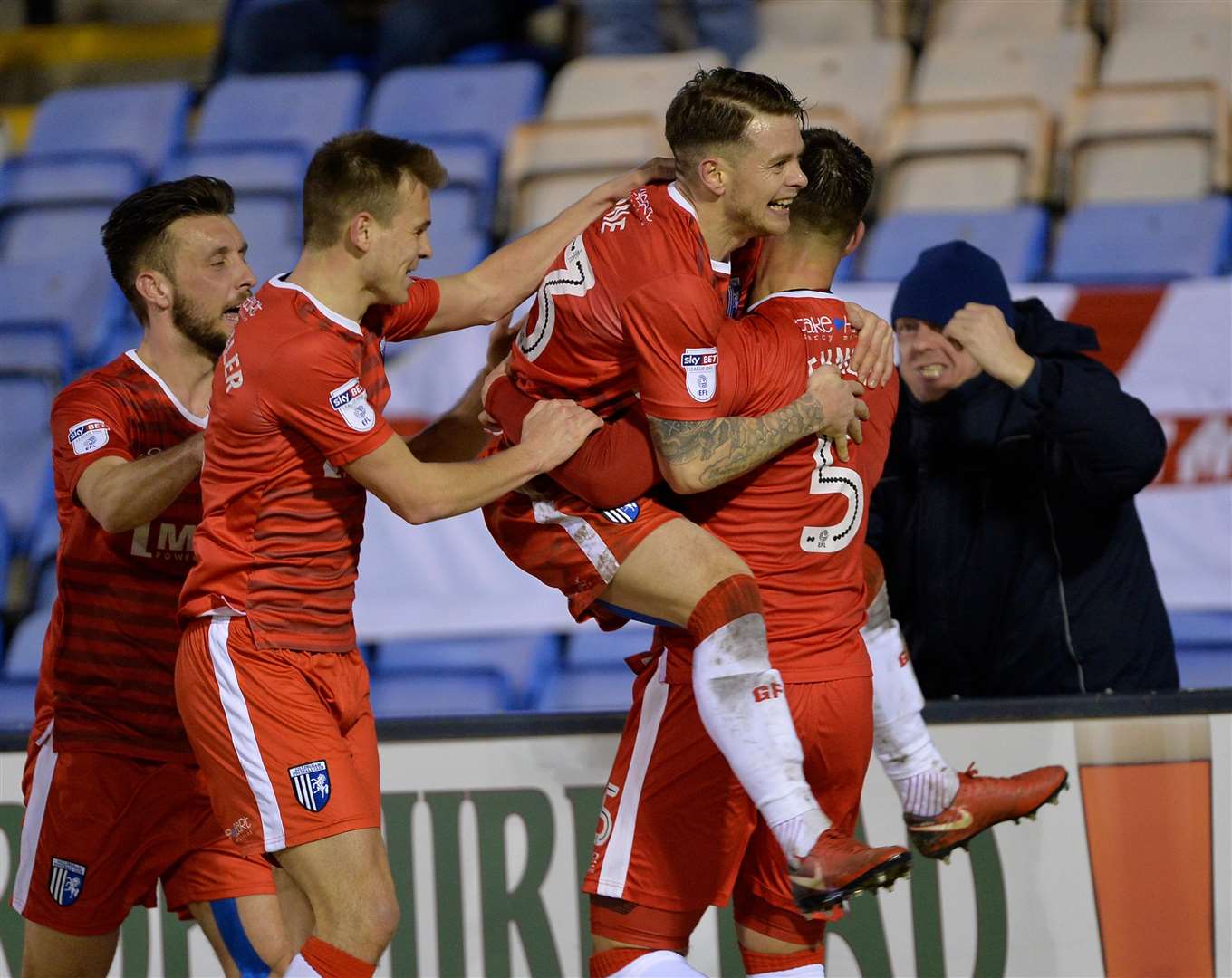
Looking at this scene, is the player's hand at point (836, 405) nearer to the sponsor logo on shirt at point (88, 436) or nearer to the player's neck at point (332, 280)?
the player's neck at point (332, 280)

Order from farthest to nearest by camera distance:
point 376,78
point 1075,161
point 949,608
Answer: point 376,78 < point 1075,161 < point 949,608

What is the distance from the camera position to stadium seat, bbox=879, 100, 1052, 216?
302 inches

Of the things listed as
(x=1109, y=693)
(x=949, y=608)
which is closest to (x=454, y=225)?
(x=949, y=608)

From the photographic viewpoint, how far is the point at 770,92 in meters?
3.46

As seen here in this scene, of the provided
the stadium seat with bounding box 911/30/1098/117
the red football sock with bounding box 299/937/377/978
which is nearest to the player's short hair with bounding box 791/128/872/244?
the red football sock with bounding box 299/937/377/978

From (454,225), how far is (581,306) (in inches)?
185

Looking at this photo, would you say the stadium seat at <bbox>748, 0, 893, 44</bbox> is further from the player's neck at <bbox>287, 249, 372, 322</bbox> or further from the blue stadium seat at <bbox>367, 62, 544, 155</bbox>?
the player's neck at <bbox>287, 249, 372, 322</bbox>

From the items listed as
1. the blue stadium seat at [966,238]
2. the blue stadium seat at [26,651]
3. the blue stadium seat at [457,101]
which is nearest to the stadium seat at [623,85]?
the blue stadium seat at [457,101]

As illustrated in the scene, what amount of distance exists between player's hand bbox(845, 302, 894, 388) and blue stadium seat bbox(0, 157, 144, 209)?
6.09 m

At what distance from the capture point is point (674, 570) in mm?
3387

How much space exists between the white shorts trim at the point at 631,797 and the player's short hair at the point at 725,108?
113 centimetres

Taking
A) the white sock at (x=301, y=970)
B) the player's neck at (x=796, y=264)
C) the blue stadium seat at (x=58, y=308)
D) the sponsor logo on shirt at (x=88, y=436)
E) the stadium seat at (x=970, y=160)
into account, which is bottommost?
the white sock at (x=301, y=970)

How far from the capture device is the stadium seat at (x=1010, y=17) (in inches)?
336

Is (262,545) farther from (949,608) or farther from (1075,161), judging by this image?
(1075,161)
